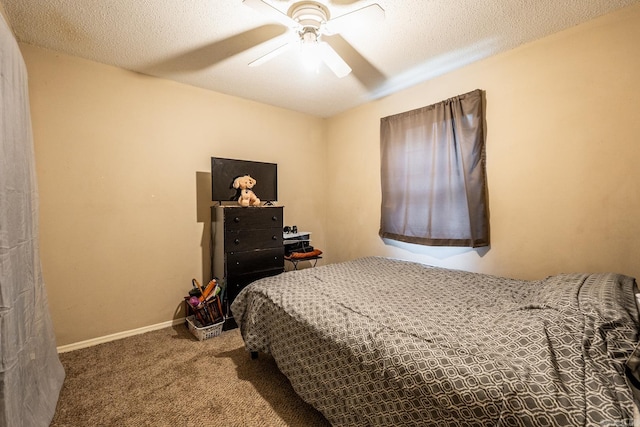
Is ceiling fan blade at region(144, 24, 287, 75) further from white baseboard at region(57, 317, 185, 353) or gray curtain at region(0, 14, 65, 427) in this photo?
white baseboard at region(57, 317, 185, 353)

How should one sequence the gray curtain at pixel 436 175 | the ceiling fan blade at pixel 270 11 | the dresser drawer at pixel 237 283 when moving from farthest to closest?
the dresser drawer at pixel 237 283 → the gray curtain at pixel 436 175 → the ceiling fan blade at pixel 270 11

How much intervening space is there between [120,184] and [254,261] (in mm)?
1363

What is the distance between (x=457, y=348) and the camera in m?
1.08

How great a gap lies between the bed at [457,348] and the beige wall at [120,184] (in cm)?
127

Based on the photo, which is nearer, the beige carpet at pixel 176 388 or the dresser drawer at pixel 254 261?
the beige carpet at pixel 176 388

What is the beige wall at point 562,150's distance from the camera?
5.83 feet

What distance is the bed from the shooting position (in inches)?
33.2

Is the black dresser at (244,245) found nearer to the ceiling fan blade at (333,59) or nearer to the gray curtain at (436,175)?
the gray curtain at (436,175)

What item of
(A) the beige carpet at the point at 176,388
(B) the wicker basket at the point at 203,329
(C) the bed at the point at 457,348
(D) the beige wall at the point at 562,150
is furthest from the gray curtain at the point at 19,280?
(D) the beige wall at the point at 562,150

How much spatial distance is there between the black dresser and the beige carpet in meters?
0.57

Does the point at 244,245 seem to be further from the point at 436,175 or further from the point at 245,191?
the point at 436,175

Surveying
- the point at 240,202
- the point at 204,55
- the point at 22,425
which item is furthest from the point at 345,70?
the point at 22,425

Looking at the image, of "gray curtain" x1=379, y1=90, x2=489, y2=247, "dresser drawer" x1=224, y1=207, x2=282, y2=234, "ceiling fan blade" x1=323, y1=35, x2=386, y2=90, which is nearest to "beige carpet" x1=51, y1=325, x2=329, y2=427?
"dresser drawer" x1=224, y1=207, x2=282, y2=234

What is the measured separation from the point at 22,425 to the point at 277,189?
2587 mm
